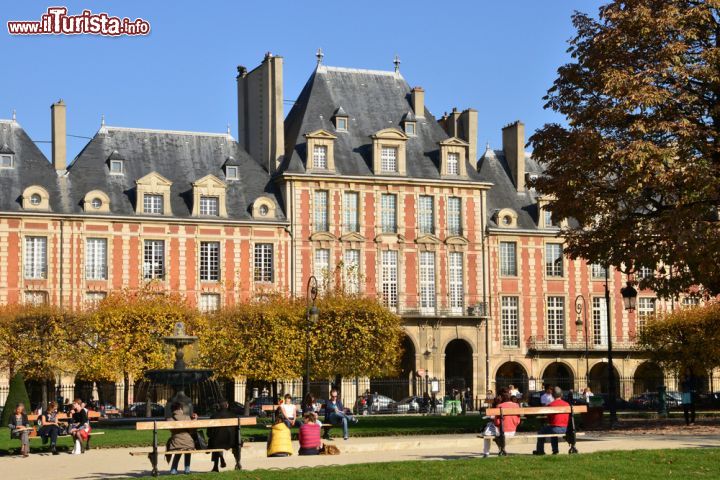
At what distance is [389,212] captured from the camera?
53531 millimetres

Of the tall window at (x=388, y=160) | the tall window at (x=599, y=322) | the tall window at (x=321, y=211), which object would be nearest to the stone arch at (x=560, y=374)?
the tall window at (x=599, y=322)

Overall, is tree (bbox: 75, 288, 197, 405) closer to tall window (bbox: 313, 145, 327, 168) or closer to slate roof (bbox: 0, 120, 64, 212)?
slate roof (bbox: 0, 120, 64, 212)

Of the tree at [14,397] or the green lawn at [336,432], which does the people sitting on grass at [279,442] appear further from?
the tree at [14,397]

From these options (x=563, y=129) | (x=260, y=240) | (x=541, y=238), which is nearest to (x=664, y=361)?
(x=541, y=238)

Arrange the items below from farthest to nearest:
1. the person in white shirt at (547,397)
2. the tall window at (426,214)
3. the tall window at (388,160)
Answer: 1. the tall window at (426,214)
2. the tall window at (388,160)
3. the person in white shirt at (547,397)

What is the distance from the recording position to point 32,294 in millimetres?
48375

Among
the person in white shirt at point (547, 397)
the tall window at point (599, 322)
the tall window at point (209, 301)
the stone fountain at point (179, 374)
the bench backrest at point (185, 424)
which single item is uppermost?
the tall window at point (209, 301)

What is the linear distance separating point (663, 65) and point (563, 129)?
3004 mm

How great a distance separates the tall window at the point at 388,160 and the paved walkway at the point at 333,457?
93.7 ft

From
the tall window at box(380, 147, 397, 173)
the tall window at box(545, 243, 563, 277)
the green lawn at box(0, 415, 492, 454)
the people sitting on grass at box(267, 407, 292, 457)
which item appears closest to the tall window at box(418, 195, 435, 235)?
the tall window at box(380, 147, 397, 173)

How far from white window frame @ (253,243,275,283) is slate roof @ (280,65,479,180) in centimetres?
319

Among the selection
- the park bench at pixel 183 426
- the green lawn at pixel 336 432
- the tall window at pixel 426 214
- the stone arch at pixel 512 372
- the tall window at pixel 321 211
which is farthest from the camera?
the stone arch at pixel 512 372

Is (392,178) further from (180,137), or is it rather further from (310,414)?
(310,414)

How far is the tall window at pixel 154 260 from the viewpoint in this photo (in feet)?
164
